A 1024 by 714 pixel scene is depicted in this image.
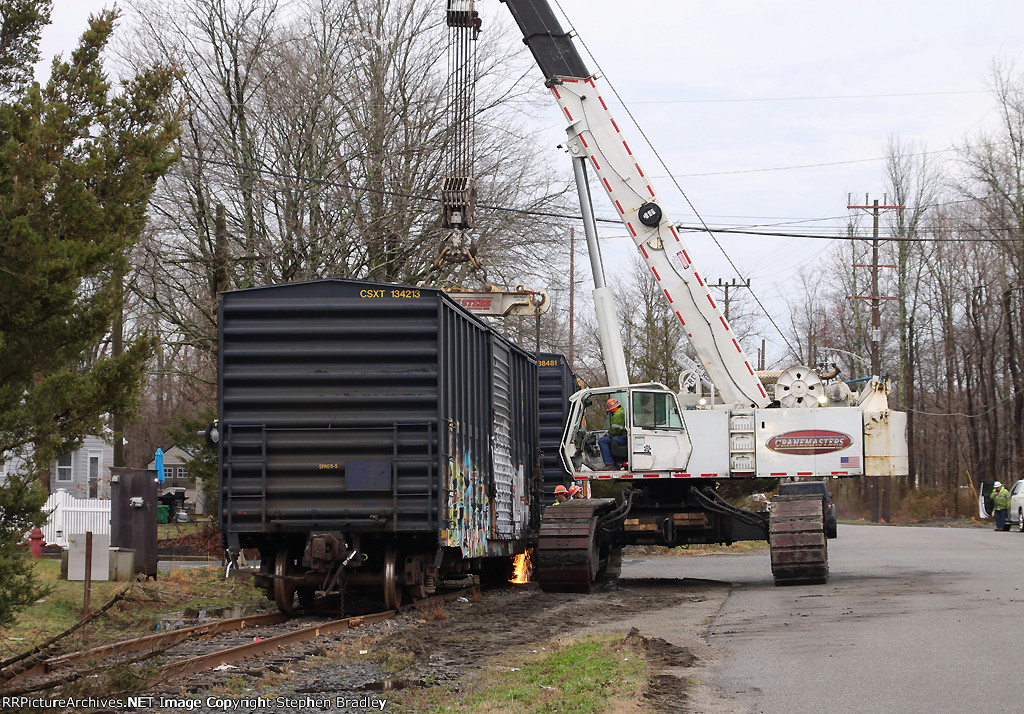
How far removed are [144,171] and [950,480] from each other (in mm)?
71862

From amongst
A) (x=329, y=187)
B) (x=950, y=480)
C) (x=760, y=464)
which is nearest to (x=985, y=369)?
(x=950, y=480)

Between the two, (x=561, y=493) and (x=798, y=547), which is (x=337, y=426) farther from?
(x=798, y=547)

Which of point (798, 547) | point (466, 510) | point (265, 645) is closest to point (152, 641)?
point (265, 645)

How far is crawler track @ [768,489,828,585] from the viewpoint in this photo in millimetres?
17031

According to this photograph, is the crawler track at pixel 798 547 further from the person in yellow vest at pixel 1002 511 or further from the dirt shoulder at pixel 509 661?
the person in yellow vest at pixel 1002 511

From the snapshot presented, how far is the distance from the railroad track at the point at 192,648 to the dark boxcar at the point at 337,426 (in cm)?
78

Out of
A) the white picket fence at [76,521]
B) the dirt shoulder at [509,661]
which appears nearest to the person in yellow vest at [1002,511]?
the dirt shoulder at [509,661]

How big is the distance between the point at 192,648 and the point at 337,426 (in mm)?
3350

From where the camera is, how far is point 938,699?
7875mm

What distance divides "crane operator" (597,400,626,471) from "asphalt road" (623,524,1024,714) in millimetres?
2644

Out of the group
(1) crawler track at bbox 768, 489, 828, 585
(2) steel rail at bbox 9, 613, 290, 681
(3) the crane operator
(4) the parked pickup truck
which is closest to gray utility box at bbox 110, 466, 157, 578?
(2) steel rail at bbox 9, 613, 290, 681

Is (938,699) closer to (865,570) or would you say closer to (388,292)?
(388,292)

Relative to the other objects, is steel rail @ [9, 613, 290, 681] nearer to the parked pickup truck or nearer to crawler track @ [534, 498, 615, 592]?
crawler track @ [534, 498, 615, 592]

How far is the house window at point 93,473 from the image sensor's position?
5725cm
